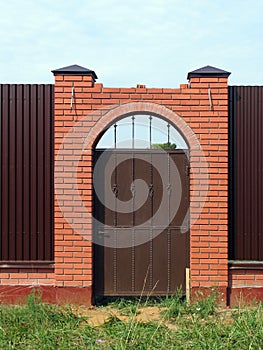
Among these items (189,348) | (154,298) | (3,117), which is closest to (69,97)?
(3,117)

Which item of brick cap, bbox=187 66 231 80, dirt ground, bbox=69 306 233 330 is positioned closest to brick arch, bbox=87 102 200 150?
brick cap, bbox=187 66 231 80

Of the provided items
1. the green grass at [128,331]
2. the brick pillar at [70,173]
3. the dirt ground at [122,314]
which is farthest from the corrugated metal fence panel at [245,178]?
the brick pillar at [70,173]

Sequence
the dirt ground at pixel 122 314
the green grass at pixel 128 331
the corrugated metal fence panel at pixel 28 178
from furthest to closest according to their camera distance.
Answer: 1. the corrugated metal fence panel at pixel 28 178
2. the dirt ground at pixel 122 314
3. the green grass at pixel 128 331

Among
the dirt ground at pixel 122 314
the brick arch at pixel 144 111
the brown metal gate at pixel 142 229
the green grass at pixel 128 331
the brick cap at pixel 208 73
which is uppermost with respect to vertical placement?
the brick cap at pixel 208 73

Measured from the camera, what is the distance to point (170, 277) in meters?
6.19

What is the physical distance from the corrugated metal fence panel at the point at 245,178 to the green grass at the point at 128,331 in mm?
976

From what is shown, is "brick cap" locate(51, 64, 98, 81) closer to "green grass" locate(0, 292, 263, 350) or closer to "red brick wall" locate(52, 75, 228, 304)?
"red brick wall" locate(52, 75, 228, 304)

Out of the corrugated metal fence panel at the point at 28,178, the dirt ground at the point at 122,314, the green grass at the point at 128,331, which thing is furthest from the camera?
the corrugated metal fence panel at the point at 28,178

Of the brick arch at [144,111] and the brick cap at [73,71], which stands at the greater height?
the brick cap at [73,71]

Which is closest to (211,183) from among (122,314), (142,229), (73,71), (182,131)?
(182,131)

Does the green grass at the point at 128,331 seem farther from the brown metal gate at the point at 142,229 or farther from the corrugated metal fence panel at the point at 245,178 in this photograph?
the corrugated metal fence panel at the point at 245,178

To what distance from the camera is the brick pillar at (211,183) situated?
19.6 feet

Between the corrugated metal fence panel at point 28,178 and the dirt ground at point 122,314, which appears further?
the corrugated metal fence panel at point 28,178

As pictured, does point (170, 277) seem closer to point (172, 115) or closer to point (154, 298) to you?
point (154, 298)
